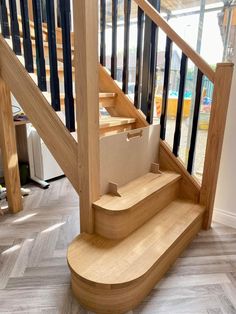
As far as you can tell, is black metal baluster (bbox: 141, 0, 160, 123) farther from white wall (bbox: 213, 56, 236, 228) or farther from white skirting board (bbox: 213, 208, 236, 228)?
white skirting board (bbox: 213, 208, 236, 228)

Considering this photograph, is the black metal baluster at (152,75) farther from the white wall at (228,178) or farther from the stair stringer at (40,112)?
the stair stringer at (40,112)

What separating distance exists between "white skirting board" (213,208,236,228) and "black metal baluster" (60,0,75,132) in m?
1.35

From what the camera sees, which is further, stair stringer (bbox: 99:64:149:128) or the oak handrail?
stair stringer (bbox: 99:64:149:128)

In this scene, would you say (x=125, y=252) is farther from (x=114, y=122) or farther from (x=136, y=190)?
(x=114, y=122)

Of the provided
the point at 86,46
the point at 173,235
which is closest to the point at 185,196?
the point at 173,235

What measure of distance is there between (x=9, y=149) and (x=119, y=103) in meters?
1.00

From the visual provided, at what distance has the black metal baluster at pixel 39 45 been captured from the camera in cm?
139

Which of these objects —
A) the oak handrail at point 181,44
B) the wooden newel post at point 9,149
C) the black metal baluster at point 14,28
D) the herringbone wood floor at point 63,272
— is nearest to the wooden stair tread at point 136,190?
the herringbone wood floor at point 63,272

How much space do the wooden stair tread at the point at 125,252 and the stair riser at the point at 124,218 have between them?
3cm

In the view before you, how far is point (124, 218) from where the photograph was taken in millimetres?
1331

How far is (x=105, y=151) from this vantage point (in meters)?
1.40

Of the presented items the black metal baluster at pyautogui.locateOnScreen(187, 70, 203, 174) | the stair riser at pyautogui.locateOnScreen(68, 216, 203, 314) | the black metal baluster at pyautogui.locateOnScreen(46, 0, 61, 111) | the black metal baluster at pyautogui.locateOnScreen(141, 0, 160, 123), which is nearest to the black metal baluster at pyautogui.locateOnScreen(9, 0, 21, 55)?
the black metal baluster at pyautogui.locateOnScreen(46, 0, 61, 111)

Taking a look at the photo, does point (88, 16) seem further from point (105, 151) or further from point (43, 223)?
point (43, 223)

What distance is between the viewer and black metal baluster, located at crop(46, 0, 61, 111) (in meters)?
1.35
